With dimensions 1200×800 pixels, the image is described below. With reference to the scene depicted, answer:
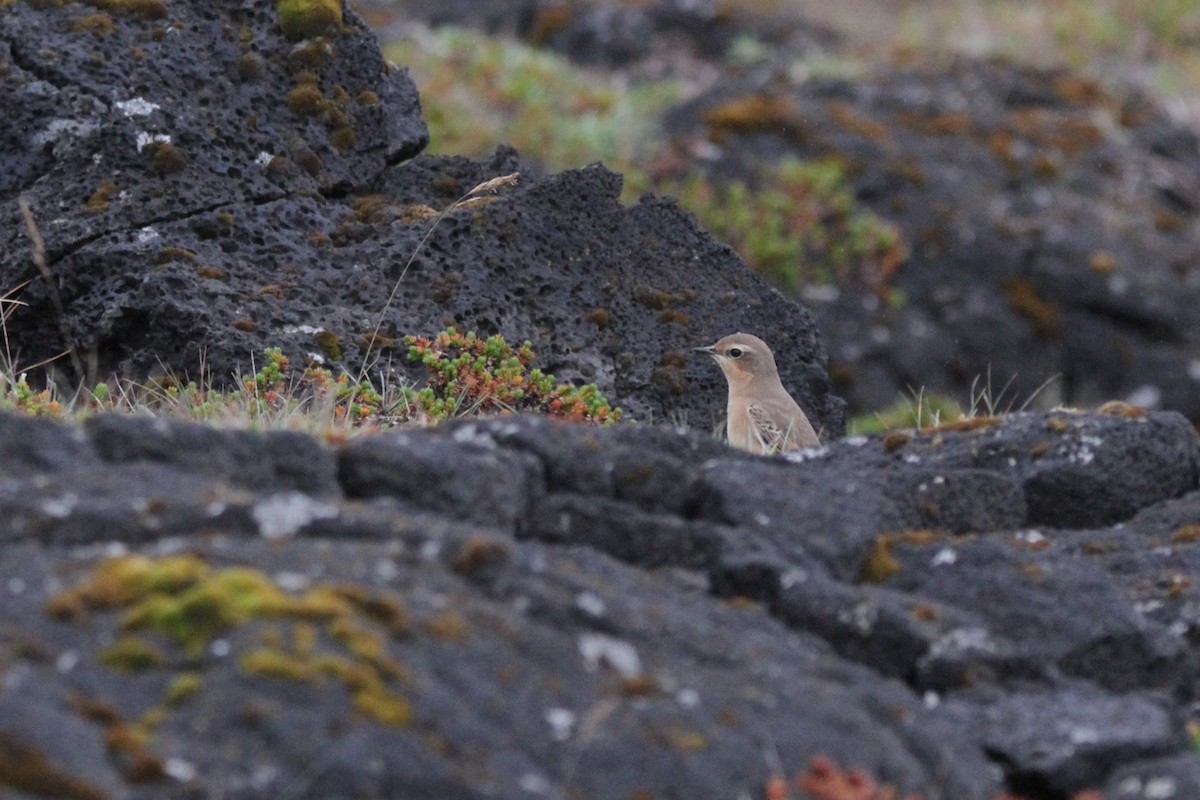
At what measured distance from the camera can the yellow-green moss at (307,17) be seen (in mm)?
9477

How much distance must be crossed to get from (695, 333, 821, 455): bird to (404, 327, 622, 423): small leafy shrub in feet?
2.36

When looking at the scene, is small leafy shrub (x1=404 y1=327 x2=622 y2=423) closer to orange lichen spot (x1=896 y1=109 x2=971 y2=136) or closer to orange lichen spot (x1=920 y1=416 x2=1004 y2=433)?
orange lichen spot (x1=920 y1=416 x2=1004 y2=433)

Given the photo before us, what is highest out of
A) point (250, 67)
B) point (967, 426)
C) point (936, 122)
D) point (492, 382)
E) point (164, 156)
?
point (250, 67)

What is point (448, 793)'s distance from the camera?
3.85 m

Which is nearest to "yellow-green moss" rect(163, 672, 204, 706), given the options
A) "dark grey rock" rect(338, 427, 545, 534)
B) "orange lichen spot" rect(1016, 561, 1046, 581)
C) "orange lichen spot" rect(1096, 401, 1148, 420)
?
"dark grey rock" rect(338, 427, 545, 534)

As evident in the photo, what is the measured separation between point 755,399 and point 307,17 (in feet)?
11.0

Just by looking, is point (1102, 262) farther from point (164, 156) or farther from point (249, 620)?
point (249, 620)

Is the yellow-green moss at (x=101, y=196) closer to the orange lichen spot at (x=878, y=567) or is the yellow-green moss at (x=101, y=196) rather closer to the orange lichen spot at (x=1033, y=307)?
the orange lichen spot at (x=878, y=567)

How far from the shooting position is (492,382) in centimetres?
868

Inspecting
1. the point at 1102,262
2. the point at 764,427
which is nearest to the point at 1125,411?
the point at 764,427

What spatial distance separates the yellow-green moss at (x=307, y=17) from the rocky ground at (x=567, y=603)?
1639 millimetres

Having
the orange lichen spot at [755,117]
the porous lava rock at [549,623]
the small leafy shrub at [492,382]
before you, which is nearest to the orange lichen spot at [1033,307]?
the orange lichen spot at [755,117]

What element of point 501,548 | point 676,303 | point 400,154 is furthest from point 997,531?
point 400,154

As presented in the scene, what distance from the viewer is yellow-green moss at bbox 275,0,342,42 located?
9477 mm
